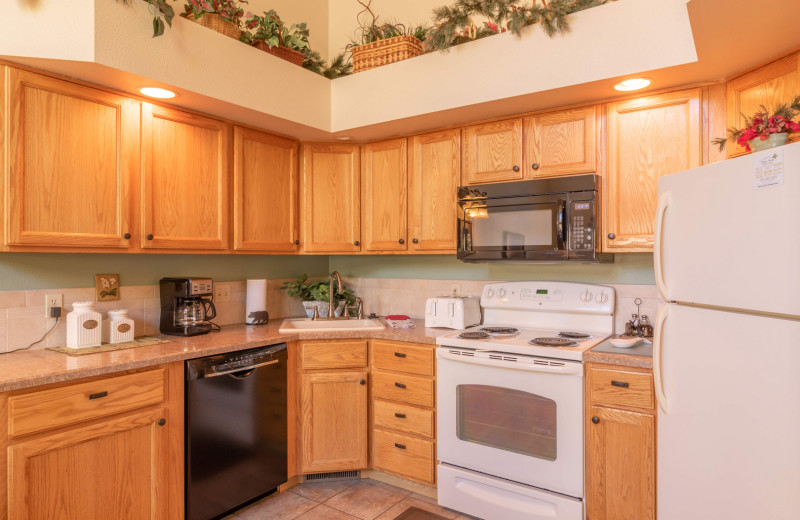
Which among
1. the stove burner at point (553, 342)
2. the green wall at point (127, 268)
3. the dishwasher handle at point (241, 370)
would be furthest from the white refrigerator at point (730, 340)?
the green wall at point (127, 268)

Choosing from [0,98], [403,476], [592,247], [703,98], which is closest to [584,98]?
[703,98]

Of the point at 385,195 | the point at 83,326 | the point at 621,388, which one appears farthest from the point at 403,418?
the point at 83,326

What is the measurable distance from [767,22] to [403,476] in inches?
103

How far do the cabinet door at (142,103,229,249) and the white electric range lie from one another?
145 centimetres

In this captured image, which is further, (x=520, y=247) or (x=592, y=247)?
(x=520, y=247)

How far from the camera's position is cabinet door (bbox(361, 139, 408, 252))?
3078 millimetres

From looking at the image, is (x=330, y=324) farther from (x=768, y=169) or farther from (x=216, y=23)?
(x=768, y=169)

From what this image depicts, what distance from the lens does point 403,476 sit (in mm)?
2693

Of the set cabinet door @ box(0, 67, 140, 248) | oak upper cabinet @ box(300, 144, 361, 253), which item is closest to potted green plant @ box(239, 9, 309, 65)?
oak upper cabinet @ box(300, 144, 361, 253)

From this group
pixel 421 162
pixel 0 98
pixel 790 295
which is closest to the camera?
pixel 790 295

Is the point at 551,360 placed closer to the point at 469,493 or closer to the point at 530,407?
the point at 530,407

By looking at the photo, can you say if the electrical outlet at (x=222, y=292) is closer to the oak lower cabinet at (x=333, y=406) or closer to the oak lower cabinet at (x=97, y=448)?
the oak lower cabinet at (x=333, y=406)

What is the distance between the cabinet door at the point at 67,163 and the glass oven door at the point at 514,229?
178 centimetres

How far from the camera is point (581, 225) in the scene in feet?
7.94
